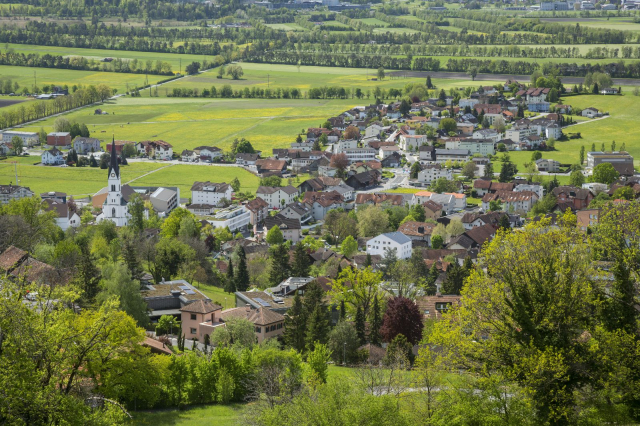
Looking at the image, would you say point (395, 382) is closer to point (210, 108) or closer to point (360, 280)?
point (360, 280)

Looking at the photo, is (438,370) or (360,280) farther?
(360,280)

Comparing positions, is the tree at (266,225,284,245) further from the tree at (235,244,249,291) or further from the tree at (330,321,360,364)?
the tree at (330,321,360,364)

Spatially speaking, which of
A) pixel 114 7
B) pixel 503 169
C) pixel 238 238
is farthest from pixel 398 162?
pixel 114 7

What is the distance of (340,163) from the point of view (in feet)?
241

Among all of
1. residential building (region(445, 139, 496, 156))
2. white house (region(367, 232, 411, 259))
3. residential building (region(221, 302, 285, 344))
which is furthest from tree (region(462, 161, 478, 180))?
residential building (region(221, 302, 285, 344))

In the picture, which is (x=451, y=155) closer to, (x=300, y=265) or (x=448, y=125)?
(x=448, y=125)

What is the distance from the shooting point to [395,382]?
72.1ft

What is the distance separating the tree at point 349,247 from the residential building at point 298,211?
8165 mm

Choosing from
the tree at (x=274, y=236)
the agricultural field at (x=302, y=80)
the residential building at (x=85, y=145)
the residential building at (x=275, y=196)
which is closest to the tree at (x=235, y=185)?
the residential building at (x=275, y=196)

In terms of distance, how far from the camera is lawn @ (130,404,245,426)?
22906mm

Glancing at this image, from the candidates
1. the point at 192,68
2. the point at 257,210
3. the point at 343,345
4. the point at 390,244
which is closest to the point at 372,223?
the point at 390,244

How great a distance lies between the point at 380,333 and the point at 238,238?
80.5 ft

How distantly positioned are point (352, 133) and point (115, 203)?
3335cm

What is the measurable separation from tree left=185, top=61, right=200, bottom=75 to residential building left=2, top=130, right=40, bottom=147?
38518 millimetres
